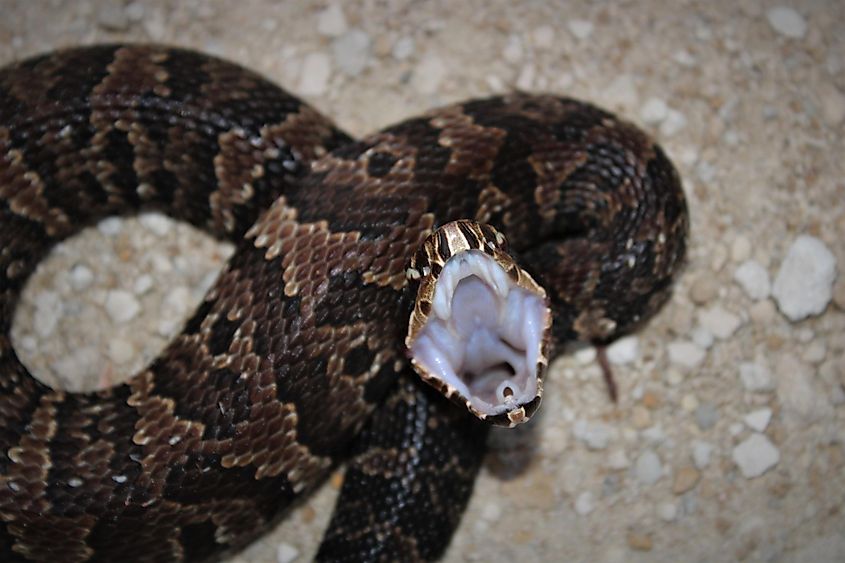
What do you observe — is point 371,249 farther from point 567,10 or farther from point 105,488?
point 567,10

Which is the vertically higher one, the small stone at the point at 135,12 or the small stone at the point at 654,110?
the small stone at the point at 135,12

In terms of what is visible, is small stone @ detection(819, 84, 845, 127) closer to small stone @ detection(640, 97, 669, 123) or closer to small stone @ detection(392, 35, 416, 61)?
small stone @ detection(640, 97, 669, 123)

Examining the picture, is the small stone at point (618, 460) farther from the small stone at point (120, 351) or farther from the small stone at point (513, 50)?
the small stone at point (120, 351)

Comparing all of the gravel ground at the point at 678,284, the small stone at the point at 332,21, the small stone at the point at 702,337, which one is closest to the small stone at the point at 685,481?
the gravel ground at the point at 678,284

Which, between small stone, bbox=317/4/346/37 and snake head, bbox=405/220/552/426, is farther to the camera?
small stone, bbox=317/4/346/37

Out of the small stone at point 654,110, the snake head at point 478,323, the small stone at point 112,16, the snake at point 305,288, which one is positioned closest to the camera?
the snake head at point 478,323

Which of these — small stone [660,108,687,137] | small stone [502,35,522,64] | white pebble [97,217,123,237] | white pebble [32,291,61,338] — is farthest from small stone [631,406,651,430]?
white pebble [32,291,61,338]
